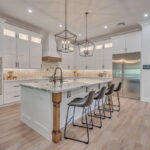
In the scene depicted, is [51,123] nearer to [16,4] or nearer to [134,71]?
[16,4]

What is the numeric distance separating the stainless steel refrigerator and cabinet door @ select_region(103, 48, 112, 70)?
A: 0.39 metres

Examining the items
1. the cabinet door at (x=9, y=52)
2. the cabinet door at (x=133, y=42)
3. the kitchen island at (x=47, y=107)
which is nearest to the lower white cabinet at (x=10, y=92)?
the cabinet door at (x=9, y=52)

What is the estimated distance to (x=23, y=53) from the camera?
13.6 ft

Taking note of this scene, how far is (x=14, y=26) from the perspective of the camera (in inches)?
152

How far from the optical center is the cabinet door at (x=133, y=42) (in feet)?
14.4

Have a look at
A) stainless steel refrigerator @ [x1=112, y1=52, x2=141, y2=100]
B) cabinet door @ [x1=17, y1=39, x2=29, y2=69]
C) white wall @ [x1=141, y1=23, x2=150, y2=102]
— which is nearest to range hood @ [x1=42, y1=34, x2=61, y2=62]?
cabinet door @ [x1=17, y1=39, x2=29, y2=69]

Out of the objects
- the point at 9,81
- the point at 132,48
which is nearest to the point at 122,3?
the point at 132,48

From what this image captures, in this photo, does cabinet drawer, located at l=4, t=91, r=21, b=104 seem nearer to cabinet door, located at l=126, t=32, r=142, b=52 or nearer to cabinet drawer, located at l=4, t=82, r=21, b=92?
cabinet drawer, located at l=4, t=82, r=21, b=92

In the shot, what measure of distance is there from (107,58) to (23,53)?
408cm

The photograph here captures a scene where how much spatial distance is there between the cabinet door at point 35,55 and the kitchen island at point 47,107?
7.25 feet

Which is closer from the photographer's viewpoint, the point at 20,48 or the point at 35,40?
the point at 20,48

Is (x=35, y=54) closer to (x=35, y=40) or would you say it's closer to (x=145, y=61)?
(x=35, y=40)

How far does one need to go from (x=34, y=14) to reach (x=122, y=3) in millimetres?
2909

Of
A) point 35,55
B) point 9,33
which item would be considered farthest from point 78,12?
point 9,33
